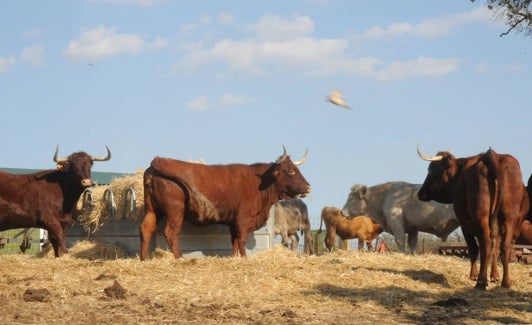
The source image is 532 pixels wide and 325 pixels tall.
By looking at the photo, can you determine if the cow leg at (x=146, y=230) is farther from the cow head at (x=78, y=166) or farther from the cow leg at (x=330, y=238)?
the cow leg at (x=330, y=238)

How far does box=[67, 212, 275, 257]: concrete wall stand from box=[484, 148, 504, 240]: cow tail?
5.99m

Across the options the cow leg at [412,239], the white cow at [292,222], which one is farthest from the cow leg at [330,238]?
the cow leg at [412,239]

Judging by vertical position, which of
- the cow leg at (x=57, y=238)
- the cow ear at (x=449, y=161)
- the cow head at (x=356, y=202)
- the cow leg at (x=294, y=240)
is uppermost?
the cow ear at (x=449, y=161)

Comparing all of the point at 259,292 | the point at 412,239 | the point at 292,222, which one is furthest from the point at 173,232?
the point at 292,222

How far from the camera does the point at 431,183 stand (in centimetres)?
1317

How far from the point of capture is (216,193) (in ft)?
49.1

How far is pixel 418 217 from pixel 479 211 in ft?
26.5

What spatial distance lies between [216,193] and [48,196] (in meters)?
3.29

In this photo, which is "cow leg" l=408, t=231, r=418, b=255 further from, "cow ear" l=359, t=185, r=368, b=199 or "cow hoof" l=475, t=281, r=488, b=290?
"cow hoof" l=475, t=281, r=488, b=290

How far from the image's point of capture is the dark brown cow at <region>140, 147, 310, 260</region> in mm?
14211

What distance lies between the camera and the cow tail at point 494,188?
1087 centimetres

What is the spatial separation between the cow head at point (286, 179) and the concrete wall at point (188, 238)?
81 centimetres

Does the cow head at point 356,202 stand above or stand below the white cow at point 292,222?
above

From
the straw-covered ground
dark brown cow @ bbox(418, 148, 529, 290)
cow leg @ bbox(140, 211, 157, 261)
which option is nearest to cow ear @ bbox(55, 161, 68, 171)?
cow leg @ bbox(140, 211, 157, 261)
